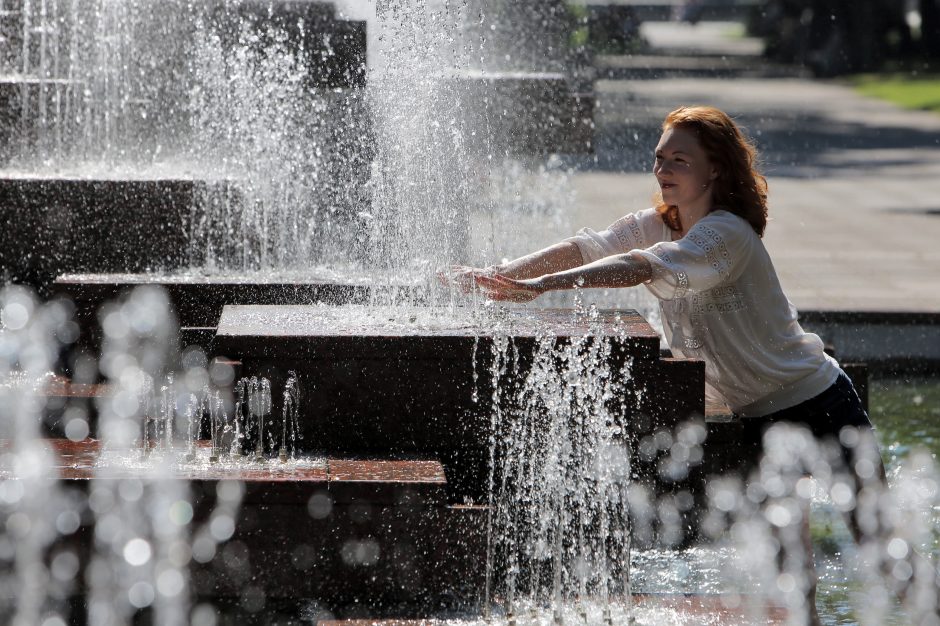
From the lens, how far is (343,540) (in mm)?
4094


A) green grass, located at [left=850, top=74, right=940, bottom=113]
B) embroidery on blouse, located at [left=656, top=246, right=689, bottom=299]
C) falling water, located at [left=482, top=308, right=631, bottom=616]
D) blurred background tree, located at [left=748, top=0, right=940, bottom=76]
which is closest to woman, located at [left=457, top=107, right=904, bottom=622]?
embroidery on blouse, located at [left=656, top=246, right=689, bottom=299]

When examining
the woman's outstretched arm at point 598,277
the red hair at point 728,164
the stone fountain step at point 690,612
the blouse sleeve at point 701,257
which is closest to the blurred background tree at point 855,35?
the red hair at point 728,164

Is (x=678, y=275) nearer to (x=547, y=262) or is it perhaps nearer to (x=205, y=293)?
(x=547, y=262)

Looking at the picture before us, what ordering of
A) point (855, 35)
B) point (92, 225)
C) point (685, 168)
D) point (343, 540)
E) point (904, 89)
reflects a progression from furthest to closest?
point (855, 35)
point (904, 89)
point (92, 225)
point (685, 168)
point (343, 540)

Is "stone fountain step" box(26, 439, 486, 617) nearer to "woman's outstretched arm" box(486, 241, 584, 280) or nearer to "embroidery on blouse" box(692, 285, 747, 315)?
"woman's outstretched arm" box(486, 241, 584, 280)

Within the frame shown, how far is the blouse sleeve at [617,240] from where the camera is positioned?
4449mm

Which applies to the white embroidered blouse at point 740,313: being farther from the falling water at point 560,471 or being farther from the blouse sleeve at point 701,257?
the falling water at point 560,471

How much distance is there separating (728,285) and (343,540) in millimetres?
1217

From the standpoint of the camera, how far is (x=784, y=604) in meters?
4.11

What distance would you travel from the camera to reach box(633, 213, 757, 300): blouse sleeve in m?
4.02

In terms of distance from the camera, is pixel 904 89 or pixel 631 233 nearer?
pixel 631 233

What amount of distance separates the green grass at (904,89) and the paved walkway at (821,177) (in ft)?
1.61

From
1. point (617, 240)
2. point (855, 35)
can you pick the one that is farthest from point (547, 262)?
point (855, 35)

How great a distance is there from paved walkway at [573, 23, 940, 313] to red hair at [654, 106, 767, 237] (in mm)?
260
